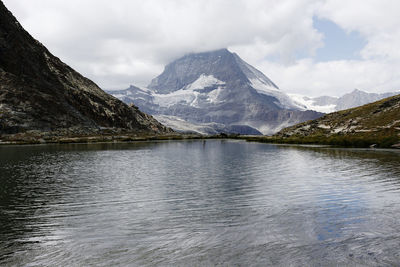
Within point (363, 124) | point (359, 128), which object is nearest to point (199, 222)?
point (359, 128)

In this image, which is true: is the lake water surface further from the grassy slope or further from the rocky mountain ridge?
the rocky mountain ridge

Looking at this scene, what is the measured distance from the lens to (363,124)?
143125 millimetres

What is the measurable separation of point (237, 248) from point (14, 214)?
1729 cm

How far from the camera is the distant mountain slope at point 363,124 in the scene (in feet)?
401

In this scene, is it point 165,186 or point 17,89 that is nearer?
point 165,186

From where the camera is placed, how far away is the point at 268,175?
45531 millimetres

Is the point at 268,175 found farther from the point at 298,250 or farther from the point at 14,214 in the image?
the point at 14,214

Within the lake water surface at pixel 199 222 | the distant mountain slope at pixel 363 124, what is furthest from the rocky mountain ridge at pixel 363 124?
the lake water surface at pixel 199 222

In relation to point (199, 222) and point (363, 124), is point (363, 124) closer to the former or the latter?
point (363, 124)

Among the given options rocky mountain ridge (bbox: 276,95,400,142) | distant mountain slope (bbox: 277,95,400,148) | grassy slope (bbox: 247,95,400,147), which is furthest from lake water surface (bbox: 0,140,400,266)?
rocky mountain ridge (bbox: 276,95,400,142)

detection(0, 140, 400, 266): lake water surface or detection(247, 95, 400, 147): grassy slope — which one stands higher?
detection(247, 95, 400, 147): grassy slope

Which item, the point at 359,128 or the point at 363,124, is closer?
the point at 359,128

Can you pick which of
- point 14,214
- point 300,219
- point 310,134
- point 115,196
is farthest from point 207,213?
point 310,134

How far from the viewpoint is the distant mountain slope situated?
122312mm
